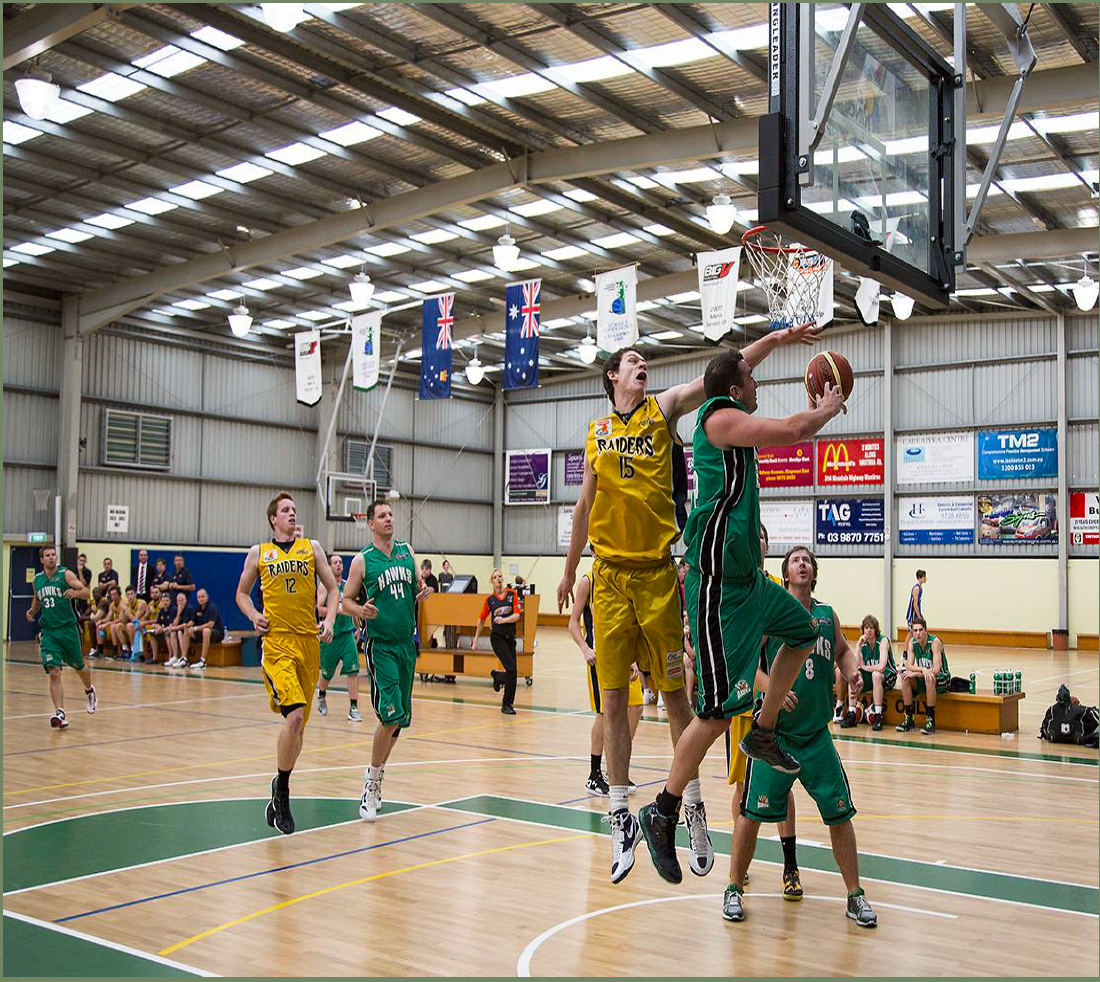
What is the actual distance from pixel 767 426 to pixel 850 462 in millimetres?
26140

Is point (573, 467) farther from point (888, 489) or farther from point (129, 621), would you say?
point (129, 621)

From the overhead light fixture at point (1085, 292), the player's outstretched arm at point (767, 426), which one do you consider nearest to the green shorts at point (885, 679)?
the player's outstretched arm at point (767, 426)

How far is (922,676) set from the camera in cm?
1323

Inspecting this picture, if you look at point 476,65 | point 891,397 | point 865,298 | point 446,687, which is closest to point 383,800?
point 446,687

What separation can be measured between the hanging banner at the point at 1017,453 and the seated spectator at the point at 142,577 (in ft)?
64.4

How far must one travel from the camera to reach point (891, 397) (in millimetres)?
28953

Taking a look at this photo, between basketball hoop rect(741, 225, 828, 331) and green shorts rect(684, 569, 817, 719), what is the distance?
13.5ft

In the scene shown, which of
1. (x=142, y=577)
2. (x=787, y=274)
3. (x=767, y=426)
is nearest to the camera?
(x=767, y=426)

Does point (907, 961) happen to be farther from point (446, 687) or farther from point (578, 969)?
point (446, 687)

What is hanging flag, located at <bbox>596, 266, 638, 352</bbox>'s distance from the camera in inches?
709

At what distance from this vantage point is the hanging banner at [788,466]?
30.2m

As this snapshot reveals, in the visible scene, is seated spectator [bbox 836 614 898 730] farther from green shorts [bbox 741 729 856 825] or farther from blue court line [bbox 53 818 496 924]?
green shorts [bbox 741 729 856 825]

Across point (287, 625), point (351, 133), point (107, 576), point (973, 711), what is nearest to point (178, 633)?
point (107, 576)

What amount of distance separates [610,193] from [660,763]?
11772 mm
